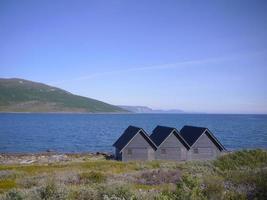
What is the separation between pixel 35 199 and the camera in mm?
13242

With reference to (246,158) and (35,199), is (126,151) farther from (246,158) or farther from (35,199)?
(35,199)

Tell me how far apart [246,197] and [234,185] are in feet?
A: 11.3

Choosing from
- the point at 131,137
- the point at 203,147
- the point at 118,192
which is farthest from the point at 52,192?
the point at 203,147

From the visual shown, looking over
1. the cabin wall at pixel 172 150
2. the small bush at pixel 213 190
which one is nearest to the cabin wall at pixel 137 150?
the cabin wall at pixel 172 150

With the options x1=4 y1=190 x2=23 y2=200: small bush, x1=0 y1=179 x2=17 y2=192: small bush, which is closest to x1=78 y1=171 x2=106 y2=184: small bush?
x1=0 y1=179 x2=17 y2=192: small bush

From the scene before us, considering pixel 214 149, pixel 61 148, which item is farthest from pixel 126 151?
pixel 61 148

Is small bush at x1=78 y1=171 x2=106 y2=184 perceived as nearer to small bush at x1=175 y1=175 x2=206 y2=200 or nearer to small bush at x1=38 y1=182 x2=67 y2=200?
small bush at x1=38 y1=182 x2=67 y2=200

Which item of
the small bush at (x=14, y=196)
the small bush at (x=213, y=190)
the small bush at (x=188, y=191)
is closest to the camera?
the small bush at (x=188, y=191)

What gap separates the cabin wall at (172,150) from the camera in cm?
5144

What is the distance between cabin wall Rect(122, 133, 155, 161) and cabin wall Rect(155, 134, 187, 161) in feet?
7.12

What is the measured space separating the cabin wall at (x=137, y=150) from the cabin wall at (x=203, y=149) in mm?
6819

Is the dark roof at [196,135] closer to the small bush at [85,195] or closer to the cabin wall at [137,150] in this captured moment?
the cabin wall at [137,150]

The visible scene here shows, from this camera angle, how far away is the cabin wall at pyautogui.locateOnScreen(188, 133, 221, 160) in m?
51.8

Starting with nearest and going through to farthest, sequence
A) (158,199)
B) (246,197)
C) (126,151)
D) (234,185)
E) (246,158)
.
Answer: (158,199) → (246,197) → (234,185) → (246,158) → (126,151)
